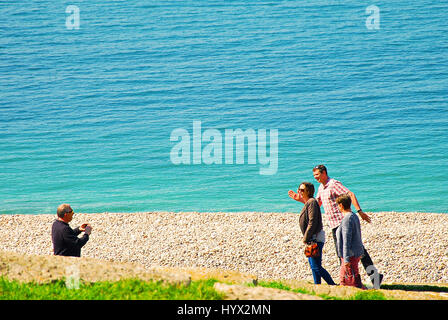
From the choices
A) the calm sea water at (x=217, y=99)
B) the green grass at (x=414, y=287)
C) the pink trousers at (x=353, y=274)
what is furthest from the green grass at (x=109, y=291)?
the calm sea water at (x=217, y=99)

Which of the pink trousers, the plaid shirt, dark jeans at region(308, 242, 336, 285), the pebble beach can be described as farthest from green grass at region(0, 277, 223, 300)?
the pebble beach

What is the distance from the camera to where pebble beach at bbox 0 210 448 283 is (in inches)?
432

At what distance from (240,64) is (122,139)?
522 inches

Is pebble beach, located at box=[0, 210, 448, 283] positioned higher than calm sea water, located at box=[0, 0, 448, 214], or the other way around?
calm sea water, located at box=[0, 0, 448, 214]

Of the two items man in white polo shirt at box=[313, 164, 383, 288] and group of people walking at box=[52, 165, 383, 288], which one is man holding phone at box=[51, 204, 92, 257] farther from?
man in white polo shirt at box=[313, 164, 383, 288]

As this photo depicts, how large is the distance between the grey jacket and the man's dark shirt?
3.42 m

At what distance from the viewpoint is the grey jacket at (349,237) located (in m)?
7.19

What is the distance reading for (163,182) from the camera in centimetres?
2398

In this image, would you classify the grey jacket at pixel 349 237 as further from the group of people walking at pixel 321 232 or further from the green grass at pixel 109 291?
the green grass at pixel 109 291

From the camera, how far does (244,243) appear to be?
39.9 feet

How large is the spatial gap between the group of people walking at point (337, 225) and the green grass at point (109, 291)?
7.10 feet

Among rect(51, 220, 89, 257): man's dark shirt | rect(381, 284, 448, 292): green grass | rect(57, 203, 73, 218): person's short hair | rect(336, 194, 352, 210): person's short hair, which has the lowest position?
rect(381, 284, 448, 292): green grass

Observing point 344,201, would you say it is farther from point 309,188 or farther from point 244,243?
point 244,243

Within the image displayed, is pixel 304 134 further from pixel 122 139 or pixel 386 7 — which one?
pixel 386 7
